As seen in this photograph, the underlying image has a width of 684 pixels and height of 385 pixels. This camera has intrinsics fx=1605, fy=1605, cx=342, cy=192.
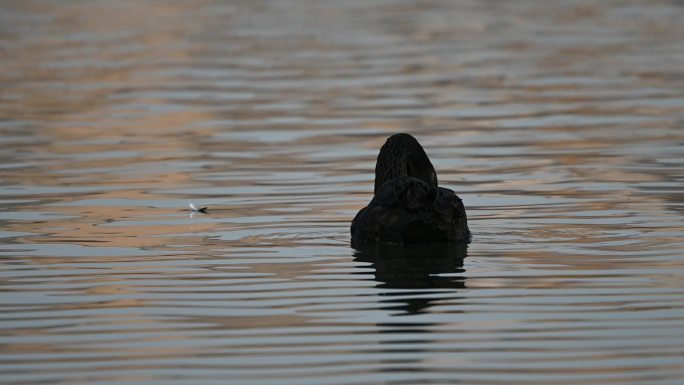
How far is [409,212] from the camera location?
38.2 feet

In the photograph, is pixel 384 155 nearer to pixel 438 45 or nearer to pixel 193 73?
→ pixel 193 73

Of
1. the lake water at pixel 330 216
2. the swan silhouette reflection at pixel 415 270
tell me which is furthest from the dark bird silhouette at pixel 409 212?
the lake water at pixel 330 216

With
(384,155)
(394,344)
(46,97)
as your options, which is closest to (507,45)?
(46,97)

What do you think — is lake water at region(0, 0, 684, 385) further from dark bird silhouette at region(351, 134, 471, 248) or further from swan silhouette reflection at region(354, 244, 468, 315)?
dark bird silhouette at region(351, 134, 471, 248)

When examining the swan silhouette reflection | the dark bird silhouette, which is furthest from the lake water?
the dark bird silhouette

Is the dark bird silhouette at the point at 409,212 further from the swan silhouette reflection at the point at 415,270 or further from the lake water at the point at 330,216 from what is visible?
the lake water at the point at 330,216

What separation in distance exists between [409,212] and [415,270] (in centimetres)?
76

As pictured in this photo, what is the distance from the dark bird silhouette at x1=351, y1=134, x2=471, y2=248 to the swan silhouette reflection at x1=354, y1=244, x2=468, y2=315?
89 mm

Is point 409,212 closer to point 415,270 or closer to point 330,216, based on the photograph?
point 415,270

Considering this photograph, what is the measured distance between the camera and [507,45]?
1308 inches

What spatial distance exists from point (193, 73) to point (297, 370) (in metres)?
21.3

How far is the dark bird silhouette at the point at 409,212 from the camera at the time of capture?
38.0 feet

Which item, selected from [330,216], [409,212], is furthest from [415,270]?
[330,216]

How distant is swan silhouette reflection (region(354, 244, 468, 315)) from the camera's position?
9.86m
